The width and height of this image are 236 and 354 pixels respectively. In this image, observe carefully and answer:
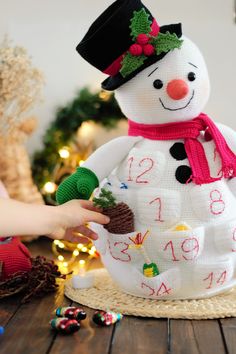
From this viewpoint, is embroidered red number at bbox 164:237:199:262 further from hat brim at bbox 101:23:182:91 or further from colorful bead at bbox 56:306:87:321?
hat brim at bbox 101:23:182:91

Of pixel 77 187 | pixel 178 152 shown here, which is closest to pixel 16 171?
pixel 77 187

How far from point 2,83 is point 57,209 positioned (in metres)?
1.19

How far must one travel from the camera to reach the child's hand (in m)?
1.27

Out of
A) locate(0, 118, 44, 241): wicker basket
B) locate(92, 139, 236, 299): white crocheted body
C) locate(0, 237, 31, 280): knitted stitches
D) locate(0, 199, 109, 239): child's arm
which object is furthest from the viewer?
locate(0, 118, 44, 241): wicker basket

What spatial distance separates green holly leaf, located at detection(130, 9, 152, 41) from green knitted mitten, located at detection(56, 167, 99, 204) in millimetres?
341

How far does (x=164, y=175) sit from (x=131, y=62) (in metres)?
0.26

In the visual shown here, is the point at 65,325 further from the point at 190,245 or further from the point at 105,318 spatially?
the point at 190,245

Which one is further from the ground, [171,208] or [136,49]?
[136,49]

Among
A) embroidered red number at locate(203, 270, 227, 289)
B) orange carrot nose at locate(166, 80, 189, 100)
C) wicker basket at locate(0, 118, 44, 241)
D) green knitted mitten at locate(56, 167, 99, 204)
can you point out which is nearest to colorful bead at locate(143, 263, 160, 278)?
embroidered red number at locate(203, 270, 227, 289)

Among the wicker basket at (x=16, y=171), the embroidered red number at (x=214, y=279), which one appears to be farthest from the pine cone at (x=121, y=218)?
the wicker basket at (x=16, y=171)

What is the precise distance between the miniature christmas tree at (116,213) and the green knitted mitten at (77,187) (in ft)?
0.16

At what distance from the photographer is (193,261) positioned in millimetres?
1392

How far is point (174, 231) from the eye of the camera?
138cm

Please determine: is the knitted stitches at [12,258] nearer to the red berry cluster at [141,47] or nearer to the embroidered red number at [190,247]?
the embroidered red number at [190,247]
